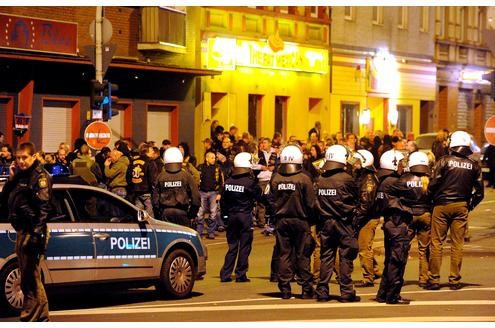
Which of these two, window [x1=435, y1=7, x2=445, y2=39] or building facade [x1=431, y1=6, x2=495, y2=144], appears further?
building facade [x1=431, y1=6, x2=495, y2=144]

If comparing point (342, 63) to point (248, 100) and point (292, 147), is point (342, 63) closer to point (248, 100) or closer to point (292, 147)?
point (248, 100)

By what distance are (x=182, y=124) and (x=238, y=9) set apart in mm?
3952

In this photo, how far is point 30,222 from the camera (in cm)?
1343

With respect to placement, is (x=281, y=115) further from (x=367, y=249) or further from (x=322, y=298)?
(x=322, y=298)

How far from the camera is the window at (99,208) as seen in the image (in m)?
15.2

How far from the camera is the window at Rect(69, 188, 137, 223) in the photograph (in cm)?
1520

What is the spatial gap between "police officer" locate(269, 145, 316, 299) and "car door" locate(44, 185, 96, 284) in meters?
2.52

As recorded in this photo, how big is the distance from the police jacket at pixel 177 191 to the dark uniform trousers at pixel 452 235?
11.0 ft

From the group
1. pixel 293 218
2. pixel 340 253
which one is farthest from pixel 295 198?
pixel 340 253

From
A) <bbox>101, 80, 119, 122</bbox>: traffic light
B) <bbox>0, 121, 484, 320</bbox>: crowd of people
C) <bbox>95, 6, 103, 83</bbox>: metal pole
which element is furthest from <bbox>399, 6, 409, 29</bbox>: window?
<bbox>0, 121, 484, 320</bbox>: crowd of people

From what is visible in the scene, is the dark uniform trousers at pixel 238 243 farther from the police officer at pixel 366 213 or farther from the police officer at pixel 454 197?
the police officer at pixel 454 197

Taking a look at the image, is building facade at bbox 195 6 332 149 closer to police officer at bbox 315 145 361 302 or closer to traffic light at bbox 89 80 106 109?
traffic light at bbox 89 80 106 109

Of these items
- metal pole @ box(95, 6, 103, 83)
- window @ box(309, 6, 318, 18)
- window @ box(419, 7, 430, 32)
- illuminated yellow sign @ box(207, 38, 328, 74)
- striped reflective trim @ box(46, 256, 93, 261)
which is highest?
window @ box(419, 7, 430, 32)

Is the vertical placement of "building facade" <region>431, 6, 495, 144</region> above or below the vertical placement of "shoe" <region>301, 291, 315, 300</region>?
above
